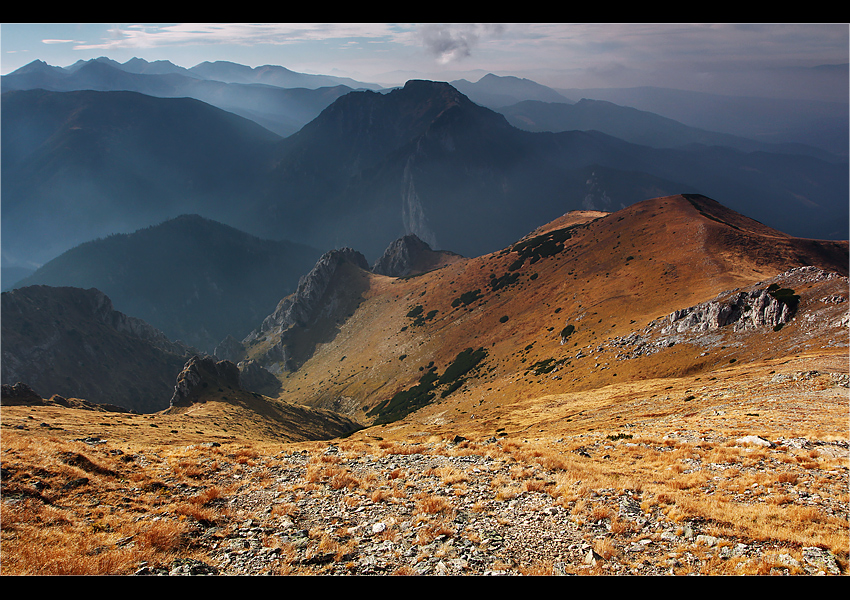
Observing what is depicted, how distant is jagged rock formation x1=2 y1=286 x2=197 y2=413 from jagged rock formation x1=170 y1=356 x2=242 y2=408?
7738 cm

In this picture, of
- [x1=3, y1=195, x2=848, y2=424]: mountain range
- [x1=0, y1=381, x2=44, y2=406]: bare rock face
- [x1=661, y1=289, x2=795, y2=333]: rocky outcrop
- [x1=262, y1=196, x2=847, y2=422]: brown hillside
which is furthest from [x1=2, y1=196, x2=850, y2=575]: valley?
[x1=0, y1=381, x2=44, y2=406]: bare rock face

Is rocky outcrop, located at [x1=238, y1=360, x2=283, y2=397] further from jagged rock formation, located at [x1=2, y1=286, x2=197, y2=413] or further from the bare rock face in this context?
the bare rock face

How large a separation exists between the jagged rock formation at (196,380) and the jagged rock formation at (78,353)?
77.4 metres

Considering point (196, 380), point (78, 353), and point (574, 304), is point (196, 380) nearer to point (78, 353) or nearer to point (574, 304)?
point (574, 304)

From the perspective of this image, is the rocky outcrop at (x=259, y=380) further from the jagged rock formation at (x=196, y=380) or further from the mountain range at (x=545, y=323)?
the jagged rock formation at (x=196, y=380)

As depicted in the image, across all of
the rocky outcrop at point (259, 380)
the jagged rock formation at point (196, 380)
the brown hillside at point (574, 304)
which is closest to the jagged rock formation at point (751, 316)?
the brown hillside at point (574, 304)

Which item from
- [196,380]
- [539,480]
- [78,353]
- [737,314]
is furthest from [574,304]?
[78,353]

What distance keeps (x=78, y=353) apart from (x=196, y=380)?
10749cm

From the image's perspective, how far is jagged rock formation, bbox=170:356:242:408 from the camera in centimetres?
8331

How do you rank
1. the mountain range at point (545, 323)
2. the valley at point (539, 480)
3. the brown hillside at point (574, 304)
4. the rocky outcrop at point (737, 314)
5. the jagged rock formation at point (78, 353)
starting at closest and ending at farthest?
the valley at point (539, 480), the rocky outcrop at point (737, 314), the mountain range at point (545, 323), the brown hillside at point (574, 304), the jagged rock formation at point (78, 353)

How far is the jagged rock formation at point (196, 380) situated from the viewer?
273 feet
